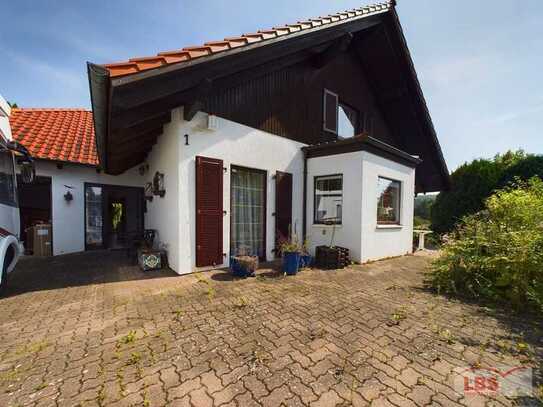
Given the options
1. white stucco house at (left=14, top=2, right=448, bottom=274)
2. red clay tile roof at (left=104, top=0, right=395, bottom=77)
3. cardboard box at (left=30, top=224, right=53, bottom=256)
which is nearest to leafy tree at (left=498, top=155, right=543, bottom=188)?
white stucco house at (left=14, top=2, right=448, bottom=274)

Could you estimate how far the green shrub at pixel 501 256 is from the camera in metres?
3.57

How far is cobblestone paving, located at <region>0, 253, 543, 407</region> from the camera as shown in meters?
1.79

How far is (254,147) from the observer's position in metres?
5.93

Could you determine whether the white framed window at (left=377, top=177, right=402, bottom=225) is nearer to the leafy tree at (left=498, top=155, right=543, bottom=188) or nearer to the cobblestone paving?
the cobblestone paving

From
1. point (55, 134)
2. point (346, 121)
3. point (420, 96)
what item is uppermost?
point (420, 96)

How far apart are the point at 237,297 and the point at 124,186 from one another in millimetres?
7579

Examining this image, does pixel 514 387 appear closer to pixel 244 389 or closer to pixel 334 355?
pixel 334 355

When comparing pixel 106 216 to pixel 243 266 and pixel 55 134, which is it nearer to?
pixel 55 134

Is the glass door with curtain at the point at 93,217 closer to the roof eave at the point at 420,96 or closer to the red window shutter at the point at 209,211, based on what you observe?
the red window shutter at the point at 209,211

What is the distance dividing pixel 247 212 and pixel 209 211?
1114 millimetres

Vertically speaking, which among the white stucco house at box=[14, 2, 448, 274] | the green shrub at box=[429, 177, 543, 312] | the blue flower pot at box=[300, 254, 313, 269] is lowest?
the blue flower pot at box=[300, 254, 313, 269]

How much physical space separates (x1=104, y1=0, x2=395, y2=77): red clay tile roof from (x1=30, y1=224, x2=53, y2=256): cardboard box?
711cm

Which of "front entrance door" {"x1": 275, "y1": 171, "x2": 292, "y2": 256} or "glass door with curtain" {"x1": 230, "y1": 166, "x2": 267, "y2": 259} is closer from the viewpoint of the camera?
"glass door with curtain" {"x1": 230, "y1": 166, "x2": 267, "y2": 259}

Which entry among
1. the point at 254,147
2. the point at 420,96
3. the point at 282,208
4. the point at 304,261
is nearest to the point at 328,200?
the point at 282,208
